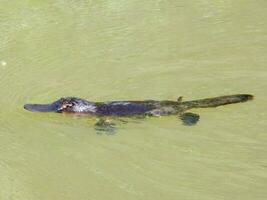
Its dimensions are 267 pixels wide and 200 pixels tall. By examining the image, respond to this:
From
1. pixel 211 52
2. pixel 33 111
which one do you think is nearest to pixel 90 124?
pixel 33 111

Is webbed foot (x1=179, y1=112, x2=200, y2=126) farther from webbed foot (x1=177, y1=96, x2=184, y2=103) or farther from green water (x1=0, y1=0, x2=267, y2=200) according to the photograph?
webbed foot (x1=177, y1=96, x2=184, y2=103)

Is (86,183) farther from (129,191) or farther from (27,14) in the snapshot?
(27,14)

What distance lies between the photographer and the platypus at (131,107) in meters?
5.92

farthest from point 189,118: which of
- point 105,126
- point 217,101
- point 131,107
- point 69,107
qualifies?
point 69,107

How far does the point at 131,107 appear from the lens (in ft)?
19.6

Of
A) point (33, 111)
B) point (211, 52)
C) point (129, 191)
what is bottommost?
point (129, 191)

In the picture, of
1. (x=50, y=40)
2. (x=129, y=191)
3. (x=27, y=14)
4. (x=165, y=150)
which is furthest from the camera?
(x=27, y=14)

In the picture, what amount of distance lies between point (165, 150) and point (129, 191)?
654mm

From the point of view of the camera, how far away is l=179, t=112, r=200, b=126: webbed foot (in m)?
5.78

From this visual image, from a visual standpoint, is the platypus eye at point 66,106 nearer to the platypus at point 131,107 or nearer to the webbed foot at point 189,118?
the platypus at point 131,107

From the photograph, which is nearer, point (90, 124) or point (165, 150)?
point (165, 150)

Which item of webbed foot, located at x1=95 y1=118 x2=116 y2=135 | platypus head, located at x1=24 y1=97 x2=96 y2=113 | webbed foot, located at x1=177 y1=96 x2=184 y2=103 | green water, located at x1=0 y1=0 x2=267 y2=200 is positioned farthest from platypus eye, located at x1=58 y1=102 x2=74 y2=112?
webbed foot, located at x1=177 y1=96 x2=184 y2=103

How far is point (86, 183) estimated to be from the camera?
5035mm

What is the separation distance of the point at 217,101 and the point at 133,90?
36.7 inches
